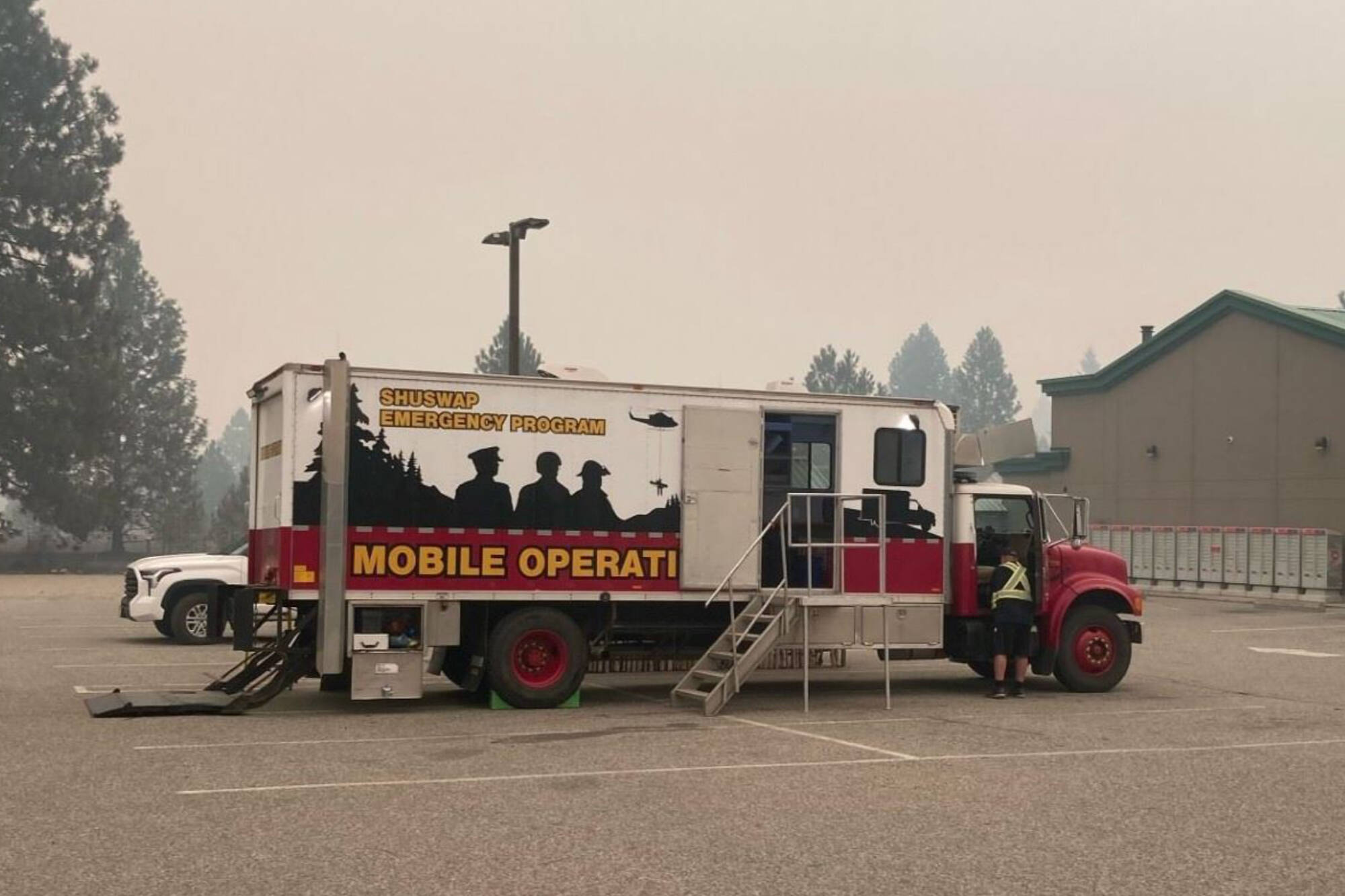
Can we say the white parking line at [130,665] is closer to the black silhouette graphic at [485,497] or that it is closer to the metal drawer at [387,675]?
the metal drawer at [387,675]

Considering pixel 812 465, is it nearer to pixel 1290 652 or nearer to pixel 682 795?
pixel 682 795

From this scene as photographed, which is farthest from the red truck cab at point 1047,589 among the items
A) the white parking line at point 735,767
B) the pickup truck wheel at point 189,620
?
the pickup truck wheel at point 189,620

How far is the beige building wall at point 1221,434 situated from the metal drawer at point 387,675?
31469mm

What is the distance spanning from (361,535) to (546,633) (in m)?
2.10

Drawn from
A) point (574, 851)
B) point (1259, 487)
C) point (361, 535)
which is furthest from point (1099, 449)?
point (574, 851)

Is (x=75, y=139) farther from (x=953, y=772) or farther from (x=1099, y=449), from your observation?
(x=953, y=772)

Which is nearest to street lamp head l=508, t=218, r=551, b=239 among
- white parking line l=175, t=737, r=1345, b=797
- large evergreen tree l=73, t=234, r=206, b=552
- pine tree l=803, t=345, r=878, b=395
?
white parking line l=175, t=737, r=1345, b=797

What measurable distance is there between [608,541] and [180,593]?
8.83 metres

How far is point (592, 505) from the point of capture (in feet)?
48.6

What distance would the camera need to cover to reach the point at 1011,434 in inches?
1800

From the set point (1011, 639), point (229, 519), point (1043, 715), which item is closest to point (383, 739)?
point (1043, 715)

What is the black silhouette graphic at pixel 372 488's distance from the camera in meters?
13.9

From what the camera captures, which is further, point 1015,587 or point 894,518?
point 894,518

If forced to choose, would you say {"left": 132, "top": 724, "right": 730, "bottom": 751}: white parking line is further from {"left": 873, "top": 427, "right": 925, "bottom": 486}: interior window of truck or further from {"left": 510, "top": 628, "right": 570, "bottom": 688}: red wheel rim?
{"left": 873, "top": 427, "right": 925, "bottom": 486}: interior window of truck
